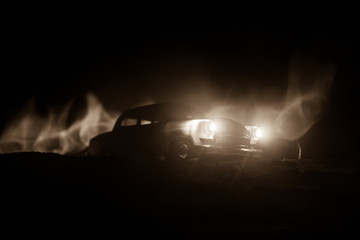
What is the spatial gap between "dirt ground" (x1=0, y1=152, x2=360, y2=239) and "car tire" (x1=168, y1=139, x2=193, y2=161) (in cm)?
17

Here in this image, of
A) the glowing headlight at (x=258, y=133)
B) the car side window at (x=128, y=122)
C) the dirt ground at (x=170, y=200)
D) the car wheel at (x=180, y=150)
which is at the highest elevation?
the car side window at (x=128, y=122)

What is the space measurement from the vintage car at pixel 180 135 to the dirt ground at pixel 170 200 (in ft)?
1.03

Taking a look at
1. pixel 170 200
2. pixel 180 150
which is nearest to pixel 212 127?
pixel 180 150

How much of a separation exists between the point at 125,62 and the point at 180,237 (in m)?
15.6

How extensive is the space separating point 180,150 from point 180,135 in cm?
30

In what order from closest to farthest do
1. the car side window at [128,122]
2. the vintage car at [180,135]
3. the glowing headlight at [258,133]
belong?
the vintage car at [180,135] → the glowing headlight at [258,133] → the car side window at [128,122]

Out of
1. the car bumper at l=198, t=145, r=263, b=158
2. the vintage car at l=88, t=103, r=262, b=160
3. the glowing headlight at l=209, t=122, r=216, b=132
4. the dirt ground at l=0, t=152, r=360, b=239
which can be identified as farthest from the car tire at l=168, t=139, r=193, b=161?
the glowing headlight at l=209, t=122, r=216, b=132

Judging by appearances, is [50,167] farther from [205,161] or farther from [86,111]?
[86,111]

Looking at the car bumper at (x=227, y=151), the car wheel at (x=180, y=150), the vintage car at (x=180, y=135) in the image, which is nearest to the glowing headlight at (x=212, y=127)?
the vintage car at (x=180, y=135)

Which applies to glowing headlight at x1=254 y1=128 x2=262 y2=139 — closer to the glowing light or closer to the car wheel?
the glowing light

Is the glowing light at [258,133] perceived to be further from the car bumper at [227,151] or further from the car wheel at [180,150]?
the car wheel at [180,150]

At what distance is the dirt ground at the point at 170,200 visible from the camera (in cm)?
364

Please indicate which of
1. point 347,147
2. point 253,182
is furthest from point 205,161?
point 347,147

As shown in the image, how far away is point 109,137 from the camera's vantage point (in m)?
8.62
